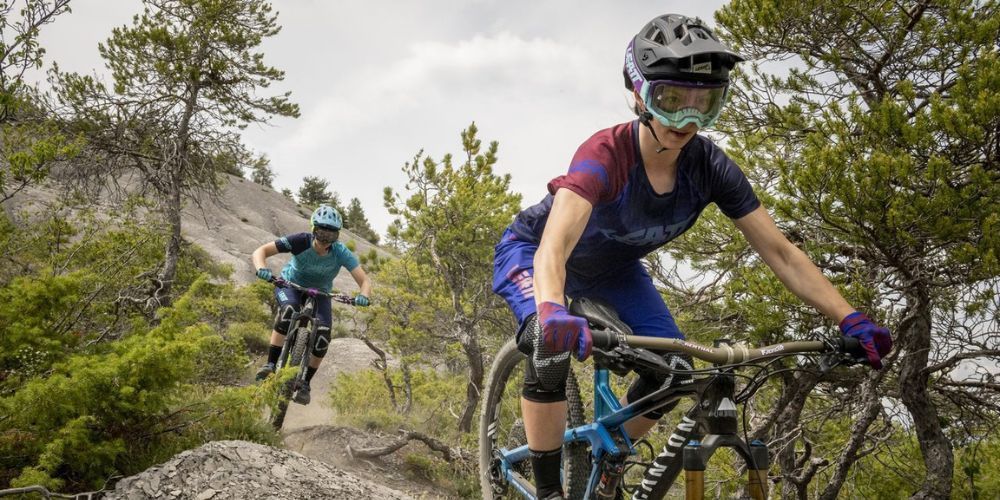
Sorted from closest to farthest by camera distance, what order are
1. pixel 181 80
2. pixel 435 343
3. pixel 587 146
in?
pixel 587 146 < pixel 435 343 < pixel 181 80

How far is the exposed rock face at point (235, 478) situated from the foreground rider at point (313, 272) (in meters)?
2.65

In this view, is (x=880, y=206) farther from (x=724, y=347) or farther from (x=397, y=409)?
(x=397, y=409)

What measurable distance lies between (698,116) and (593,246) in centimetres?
96

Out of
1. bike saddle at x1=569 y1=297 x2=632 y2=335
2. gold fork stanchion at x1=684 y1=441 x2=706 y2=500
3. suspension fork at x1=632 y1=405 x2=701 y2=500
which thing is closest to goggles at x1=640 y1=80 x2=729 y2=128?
bike saddle at x1=569 y1=297 x2=632 y2=335

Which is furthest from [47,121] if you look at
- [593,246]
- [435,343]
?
[593,246]

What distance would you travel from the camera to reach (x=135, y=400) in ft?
15.5

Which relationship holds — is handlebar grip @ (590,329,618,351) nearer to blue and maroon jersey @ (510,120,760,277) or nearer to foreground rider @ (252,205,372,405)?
blue and maroon jersey @ (510,120,760,277)

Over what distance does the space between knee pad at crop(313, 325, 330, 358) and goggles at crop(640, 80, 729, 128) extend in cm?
626

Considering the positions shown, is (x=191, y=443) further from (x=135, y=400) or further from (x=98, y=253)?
(x=98, y=253)

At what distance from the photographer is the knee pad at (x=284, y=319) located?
26.6ft

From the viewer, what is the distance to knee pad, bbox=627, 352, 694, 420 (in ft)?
9.00

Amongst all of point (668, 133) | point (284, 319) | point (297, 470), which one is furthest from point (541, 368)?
point (284, 319)

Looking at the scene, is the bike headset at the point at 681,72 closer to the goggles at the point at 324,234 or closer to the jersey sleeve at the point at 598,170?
the jersey sleeve at the point at 598,170

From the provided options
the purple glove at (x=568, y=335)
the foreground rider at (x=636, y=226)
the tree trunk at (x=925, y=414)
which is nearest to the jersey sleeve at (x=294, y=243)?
the foreground rider at (x=636, y=226)
